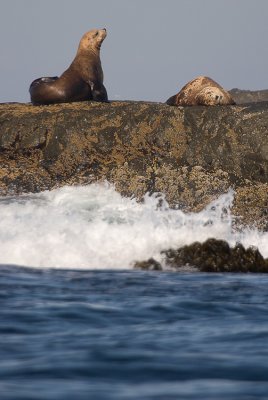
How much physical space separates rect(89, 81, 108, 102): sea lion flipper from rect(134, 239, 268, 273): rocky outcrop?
517 cm

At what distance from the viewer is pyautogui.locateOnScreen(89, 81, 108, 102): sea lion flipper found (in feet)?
54.1

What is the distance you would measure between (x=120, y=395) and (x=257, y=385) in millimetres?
728

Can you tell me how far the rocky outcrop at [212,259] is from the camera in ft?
37.5

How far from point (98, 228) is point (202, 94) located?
12.3ft

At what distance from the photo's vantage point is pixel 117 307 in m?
7.46

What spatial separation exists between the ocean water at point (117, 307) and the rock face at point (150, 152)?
0.82 feet

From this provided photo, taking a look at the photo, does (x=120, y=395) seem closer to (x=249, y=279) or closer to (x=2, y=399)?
(x=2, y=399)

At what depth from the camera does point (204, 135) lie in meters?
13.5

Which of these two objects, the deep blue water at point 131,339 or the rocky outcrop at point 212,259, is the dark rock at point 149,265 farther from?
the deep blue water at point 131,339

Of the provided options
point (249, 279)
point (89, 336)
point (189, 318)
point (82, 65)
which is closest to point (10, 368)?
point (89, 336)

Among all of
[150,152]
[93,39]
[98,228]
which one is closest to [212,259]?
[98,228]

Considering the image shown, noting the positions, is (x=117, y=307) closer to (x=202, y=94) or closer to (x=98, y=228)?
(x=98, y=228)

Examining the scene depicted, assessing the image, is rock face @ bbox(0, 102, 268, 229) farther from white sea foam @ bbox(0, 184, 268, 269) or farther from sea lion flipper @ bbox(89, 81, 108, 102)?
sea lion flipper @ bbox(89, 81, 108, 102)

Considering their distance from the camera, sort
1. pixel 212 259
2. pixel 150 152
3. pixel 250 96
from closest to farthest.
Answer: pixel 212 259, pixel 150 152, pixel 250 96
